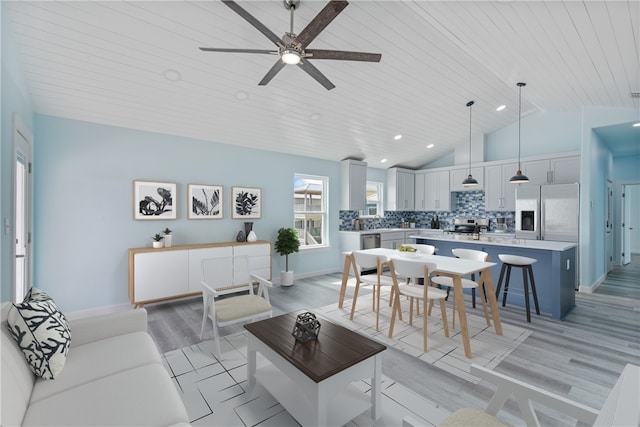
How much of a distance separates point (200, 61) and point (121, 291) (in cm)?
312

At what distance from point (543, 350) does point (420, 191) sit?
5160 mm

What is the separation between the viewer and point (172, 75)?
3.15 m

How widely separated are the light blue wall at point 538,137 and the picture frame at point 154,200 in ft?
21.0

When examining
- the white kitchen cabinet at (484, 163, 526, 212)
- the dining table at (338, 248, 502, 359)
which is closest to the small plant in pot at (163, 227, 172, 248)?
the dining table at (338, 248, 502, 359)

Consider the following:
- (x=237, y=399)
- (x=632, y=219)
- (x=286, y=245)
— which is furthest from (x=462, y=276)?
(x=632, y=219)

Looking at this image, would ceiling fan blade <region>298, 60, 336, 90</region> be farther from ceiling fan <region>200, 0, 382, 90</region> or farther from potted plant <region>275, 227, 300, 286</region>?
potted plant <region>275, 227, 300, 286</region>

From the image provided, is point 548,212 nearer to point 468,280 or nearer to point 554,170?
point 554,170

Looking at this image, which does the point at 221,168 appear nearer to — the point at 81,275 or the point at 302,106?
the point at 302,106

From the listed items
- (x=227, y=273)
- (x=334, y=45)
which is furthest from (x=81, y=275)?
(x=334, y=45)

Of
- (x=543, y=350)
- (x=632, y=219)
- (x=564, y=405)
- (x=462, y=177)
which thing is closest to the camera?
(x=564, y=405)

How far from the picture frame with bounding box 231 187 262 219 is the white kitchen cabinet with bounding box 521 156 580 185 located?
16.9 ft

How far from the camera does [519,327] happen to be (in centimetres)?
334

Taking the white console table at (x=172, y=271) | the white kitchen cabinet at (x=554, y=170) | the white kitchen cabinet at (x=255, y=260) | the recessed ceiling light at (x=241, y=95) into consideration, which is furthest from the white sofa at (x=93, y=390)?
the white kitchen cabinet at (x=554, y=170)

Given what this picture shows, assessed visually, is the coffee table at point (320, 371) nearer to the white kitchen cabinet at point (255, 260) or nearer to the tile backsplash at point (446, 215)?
the white kitchen cabinet at point (255, 260)
